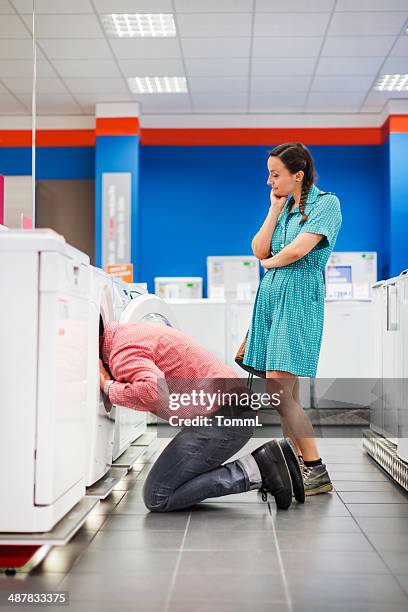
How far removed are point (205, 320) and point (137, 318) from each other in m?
3.20

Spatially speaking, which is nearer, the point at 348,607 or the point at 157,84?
the point at 348,607

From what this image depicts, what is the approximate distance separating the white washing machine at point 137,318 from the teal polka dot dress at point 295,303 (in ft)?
1.54

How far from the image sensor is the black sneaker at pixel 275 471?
274cm

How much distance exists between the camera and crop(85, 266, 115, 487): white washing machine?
2.53 m

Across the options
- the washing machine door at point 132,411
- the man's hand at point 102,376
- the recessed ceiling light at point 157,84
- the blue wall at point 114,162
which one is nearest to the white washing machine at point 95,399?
the man's hand at point 102,376

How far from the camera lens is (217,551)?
7.26 ft

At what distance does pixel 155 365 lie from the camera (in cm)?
253

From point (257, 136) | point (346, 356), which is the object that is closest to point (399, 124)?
point (257, 136)

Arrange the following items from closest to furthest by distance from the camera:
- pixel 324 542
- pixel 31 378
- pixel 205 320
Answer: pixel 31 378 → pixel 324 542 → pixel 205 320

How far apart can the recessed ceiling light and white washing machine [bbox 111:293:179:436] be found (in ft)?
13.5

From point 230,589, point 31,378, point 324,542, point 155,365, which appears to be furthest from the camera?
point 155,365

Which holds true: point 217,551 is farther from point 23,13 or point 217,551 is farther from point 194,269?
point 194,269

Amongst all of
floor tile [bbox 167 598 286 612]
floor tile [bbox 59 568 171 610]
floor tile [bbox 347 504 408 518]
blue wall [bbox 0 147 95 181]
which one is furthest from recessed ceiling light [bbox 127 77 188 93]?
floor tile [bbox 167 598 286 612]

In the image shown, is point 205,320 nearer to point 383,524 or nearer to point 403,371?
point 403,371
